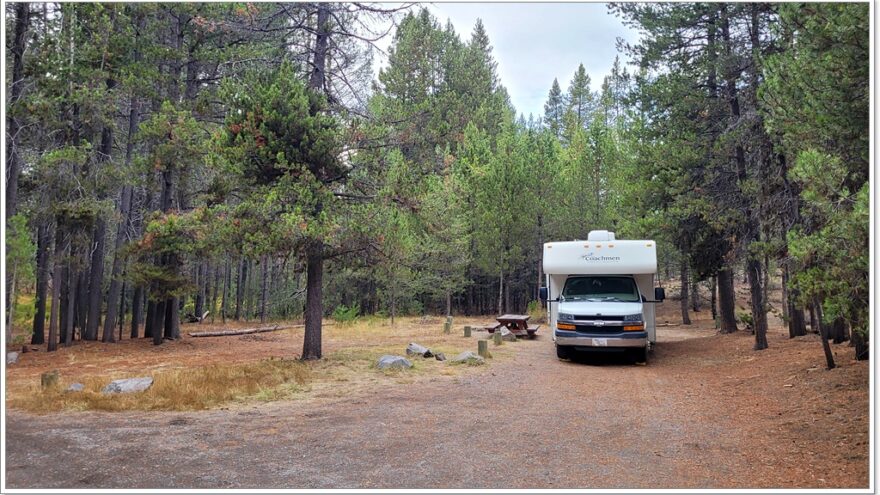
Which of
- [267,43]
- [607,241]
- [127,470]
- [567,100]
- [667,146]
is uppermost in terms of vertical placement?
[567,100]

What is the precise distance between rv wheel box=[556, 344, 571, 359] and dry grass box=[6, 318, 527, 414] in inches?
55.9

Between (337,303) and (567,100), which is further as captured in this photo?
(567,100)

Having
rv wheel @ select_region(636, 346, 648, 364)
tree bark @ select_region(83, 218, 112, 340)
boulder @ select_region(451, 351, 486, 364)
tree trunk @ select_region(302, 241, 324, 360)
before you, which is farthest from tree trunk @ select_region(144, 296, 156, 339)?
rv wheel @ select_region(636, 346, 648, 364)

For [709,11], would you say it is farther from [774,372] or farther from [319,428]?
[319,428]

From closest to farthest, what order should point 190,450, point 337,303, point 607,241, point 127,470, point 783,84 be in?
point 127,470
point 190,450
point 783,84
point 607,241
point 337,303

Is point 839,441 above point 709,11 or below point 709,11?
below

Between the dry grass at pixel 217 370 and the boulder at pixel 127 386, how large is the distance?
15 centimetres

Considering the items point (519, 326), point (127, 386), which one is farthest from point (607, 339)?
point (127, 386)

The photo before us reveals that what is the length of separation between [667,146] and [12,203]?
1491 cm

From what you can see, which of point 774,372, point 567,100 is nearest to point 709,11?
point 774,372

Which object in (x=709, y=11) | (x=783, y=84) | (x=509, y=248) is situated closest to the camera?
(x=783, y=84)

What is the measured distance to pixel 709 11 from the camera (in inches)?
576

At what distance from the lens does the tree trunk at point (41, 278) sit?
50.3ft

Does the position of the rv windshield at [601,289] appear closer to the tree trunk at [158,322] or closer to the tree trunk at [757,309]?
the tree trunk at [757,309]
